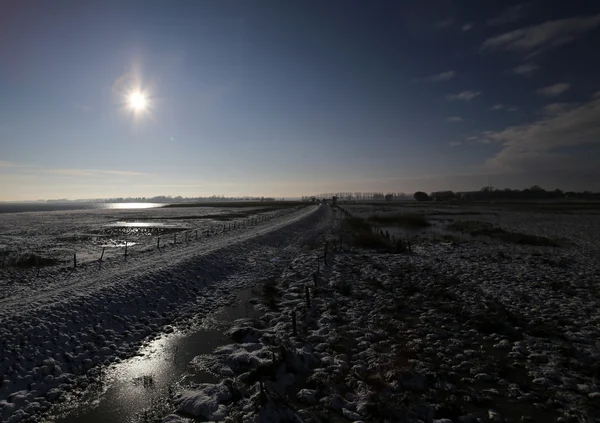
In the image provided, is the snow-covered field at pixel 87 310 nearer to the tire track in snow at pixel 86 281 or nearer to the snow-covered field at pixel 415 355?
the tire track in snow at pixel 86 281

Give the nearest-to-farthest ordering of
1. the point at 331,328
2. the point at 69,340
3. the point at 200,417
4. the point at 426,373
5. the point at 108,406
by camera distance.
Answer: the point at 200,417 < the point at 108,406 < the point at 426,373 < the point at 69,340 < the point at 331,328

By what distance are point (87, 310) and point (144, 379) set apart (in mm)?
6160

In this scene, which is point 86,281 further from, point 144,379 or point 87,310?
point 144,379

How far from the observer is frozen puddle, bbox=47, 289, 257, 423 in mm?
7934

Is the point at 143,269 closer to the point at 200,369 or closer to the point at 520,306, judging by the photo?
the point at 200,369

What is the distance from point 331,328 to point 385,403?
5012 mm

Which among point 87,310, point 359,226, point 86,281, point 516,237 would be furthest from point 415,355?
point 359,226

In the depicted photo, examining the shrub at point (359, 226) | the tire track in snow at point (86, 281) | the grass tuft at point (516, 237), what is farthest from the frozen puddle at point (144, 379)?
the shrub at point (359, 226)

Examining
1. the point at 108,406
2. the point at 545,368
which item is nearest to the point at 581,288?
the point at 545,368

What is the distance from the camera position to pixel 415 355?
10164mm

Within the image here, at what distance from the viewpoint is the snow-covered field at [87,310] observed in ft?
30.3

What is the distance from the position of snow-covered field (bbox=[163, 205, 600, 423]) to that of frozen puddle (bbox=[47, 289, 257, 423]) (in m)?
0.64

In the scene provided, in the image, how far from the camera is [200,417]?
766cm

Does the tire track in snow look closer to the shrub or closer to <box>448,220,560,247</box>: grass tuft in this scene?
the shrub
